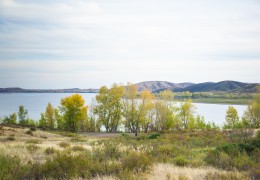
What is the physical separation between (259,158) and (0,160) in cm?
903

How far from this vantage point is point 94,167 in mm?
7090

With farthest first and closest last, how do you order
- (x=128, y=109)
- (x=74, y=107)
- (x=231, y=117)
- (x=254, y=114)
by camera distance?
(x=231, y=117) < (x=74, y=107) < (x=254, y=114) < (x=128, y=109)

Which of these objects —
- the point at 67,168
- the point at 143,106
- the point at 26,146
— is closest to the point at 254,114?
the point at 143,106

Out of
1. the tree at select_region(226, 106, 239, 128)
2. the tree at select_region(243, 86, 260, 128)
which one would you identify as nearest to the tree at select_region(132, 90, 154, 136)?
the tree at select_region(243, 86, 260, 128)

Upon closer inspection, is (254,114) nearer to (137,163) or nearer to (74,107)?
(74,107)

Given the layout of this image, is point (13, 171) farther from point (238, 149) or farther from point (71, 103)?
point (71, 103)

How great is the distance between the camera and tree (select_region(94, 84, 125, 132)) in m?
56.5

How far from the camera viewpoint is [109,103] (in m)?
56.7

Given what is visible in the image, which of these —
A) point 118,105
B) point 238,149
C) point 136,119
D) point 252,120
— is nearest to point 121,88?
point 118,105

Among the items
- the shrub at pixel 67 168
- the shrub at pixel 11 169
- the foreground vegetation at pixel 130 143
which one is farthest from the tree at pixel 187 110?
the shrub at pixel 11 169

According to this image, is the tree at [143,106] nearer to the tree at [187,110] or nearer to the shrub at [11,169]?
the tree at [187,110]

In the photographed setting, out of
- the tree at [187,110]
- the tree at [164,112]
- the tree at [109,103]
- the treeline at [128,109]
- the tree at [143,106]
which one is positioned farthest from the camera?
the tree at [187,110]

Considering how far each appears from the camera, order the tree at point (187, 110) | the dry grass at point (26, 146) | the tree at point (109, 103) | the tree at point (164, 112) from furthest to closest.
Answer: the tree at point (187, 110)
the tree at point (164, 112)
the tree at point (109, 103)
the dry grass at point (26, 146)

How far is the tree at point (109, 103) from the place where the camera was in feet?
185
